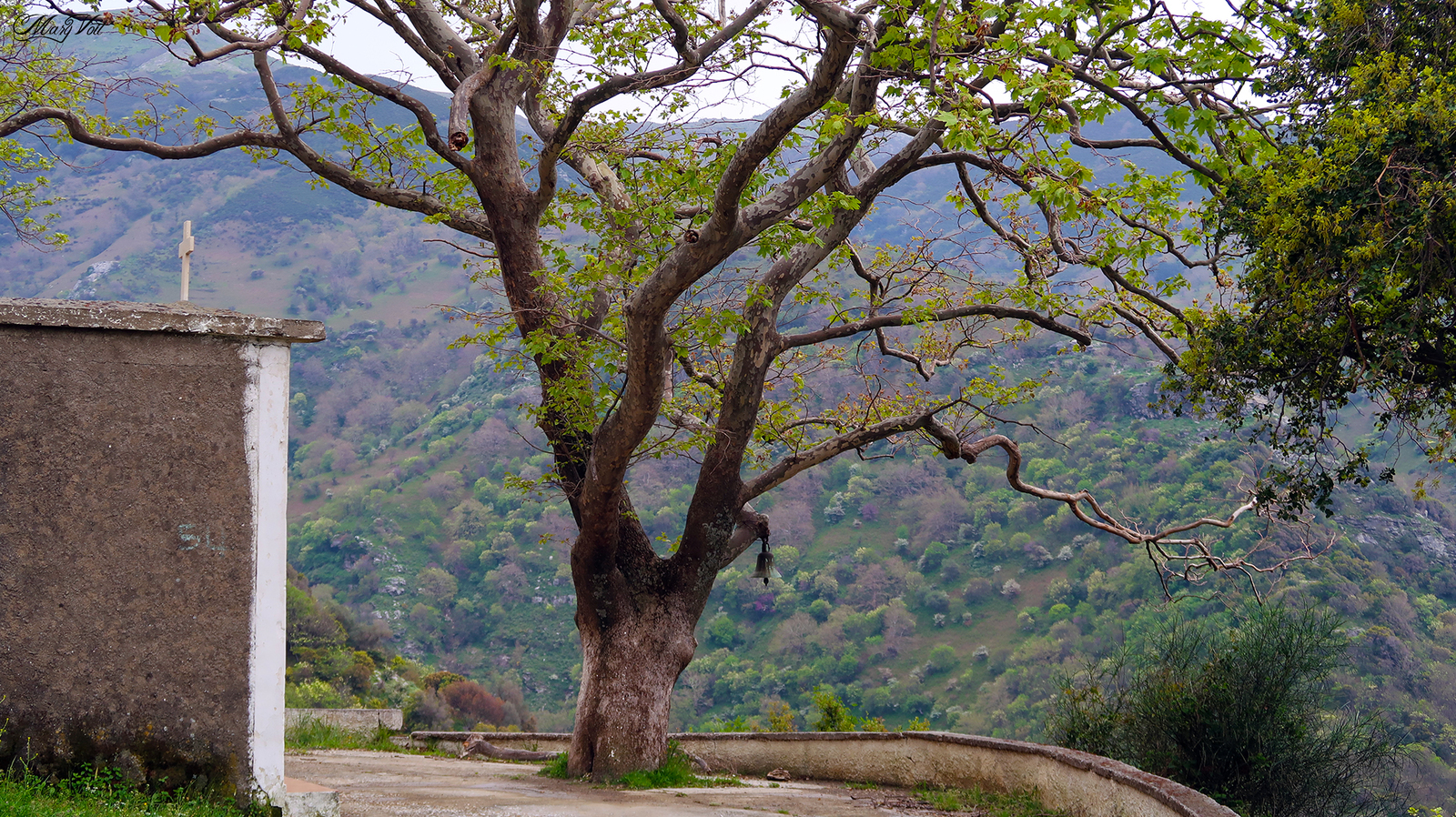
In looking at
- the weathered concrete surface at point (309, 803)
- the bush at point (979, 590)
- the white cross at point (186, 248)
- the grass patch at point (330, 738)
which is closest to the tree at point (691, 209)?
the white cross at point (186, 248)

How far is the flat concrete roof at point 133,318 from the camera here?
3982mm

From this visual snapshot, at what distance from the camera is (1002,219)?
10445mm

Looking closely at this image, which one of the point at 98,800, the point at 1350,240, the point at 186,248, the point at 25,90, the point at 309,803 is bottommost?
the point at 309,803

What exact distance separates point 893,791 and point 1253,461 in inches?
1328

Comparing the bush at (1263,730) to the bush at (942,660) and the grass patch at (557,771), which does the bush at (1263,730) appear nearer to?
the grass patch at (557,771)

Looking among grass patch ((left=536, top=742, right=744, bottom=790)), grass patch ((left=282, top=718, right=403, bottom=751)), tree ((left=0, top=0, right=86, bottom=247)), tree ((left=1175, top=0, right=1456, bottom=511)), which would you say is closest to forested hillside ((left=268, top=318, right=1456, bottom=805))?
grass patch ((left=282, top=718, right=403, bottom=751))

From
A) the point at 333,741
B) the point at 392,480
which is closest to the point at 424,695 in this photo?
the point at 333,741

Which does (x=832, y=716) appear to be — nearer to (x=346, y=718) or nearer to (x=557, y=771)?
(x=557, y=771)

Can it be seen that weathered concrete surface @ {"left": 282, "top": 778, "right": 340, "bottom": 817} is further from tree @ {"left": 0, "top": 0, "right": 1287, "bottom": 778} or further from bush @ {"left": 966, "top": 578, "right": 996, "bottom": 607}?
bush @ {"left": 966, "top": 578, "right": 996, "bottom": 607}

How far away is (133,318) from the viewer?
4086 millimetres

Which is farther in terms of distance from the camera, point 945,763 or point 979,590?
point 979,590

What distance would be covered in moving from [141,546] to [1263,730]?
7.34 meters

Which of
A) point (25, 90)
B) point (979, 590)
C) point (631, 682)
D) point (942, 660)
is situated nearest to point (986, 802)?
point (631, 682)

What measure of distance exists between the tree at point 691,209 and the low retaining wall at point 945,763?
229cm
